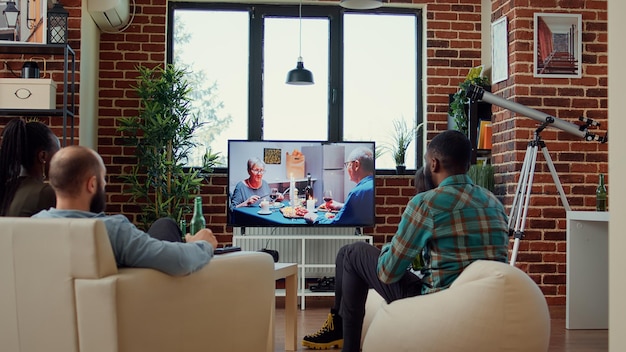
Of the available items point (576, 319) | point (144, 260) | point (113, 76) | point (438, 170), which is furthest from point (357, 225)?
point (144, 260)

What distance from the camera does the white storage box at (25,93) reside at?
5516 millimetres

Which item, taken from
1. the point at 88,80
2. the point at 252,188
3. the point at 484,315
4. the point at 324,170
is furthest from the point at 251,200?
the point at 484,315

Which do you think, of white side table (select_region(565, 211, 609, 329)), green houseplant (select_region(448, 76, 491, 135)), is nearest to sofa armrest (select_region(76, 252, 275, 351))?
white side table (select_region(565, 211, 609, 329))

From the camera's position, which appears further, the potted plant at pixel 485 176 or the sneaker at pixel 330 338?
the potted plant at pixel 485 176

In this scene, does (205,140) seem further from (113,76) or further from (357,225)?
(357,225)

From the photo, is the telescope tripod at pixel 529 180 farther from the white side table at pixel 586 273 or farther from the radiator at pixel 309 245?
the radiator at pixel 309 245

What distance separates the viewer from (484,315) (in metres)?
2.98

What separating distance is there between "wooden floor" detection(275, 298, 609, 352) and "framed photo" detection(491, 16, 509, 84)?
1835 millimetres

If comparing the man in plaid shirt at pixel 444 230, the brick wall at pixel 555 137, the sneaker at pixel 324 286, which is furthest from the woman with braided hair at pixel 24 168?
the brick wall at pixel 555 137

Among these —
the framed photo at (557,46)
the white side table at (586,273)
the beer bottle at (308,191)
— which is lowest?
the white side table at (586,273)

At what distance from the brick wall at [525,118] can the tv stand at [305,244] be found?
0.28 meters

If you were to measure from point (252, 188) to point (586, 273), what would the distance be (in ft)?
8.47

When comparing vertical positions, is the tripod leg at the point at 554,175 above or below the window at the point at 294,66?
below

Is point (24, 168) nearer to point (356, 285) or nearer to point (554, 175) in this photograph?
point (356, 285)
